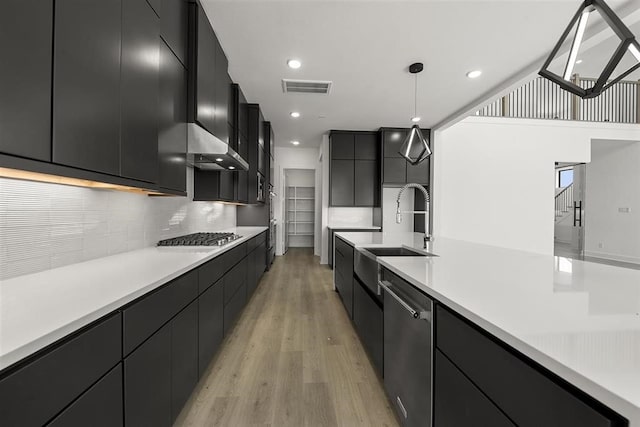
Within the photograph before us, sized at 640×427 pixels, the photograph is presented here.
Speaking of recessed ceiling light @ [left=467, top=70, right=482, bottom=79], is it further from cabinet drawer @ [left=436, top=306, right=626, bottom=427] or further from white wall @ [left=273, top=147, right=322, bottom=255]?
white wall @ [left=273, top=147, right=322, bottom=255]

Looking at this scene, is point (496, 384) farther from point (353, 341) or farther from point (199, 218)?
point (199, 218)

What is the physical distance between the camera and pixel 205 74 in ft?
7.82

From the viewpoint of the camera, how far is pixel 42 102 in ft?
3.09

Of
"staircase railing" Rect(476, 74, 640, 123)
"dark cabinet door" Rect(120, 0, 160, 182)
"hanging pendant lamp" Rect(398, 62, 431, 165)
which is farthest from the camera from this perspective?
"staircase railing" Rect(476, 74, 640, 123)

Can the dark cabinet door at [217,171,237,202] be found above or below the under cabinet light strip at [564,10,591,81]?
below

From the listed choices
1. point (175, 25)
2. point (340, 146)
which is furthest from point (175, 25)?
point (340, 146)

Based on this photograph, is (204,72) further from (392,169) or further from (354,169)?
(392,169)

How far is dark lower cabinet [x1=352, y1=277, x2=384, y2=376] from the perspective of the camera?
1.95 metres

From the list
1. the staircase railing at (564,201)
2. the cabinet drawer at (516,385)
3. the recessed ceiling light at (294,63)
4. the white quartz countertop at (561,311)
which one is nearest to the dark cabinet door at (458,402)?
the cabinet drawer at (516,385)

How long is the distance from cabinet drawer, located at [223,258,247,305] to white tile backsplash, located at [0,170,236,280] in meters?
0.69

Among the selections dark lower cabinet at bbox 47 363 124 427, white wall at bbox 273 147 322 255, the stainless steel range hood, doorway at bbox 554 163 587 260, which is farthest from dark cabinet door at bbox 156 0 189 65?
doorway at bbox 554 163 587 260

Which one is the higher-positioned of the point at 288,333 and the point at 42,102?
the point at 42,102

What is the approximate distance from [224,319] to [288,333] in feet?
2.34

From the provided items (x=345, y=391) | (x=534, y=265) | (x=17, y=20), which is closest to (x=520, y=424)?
(x=534, y=265)
